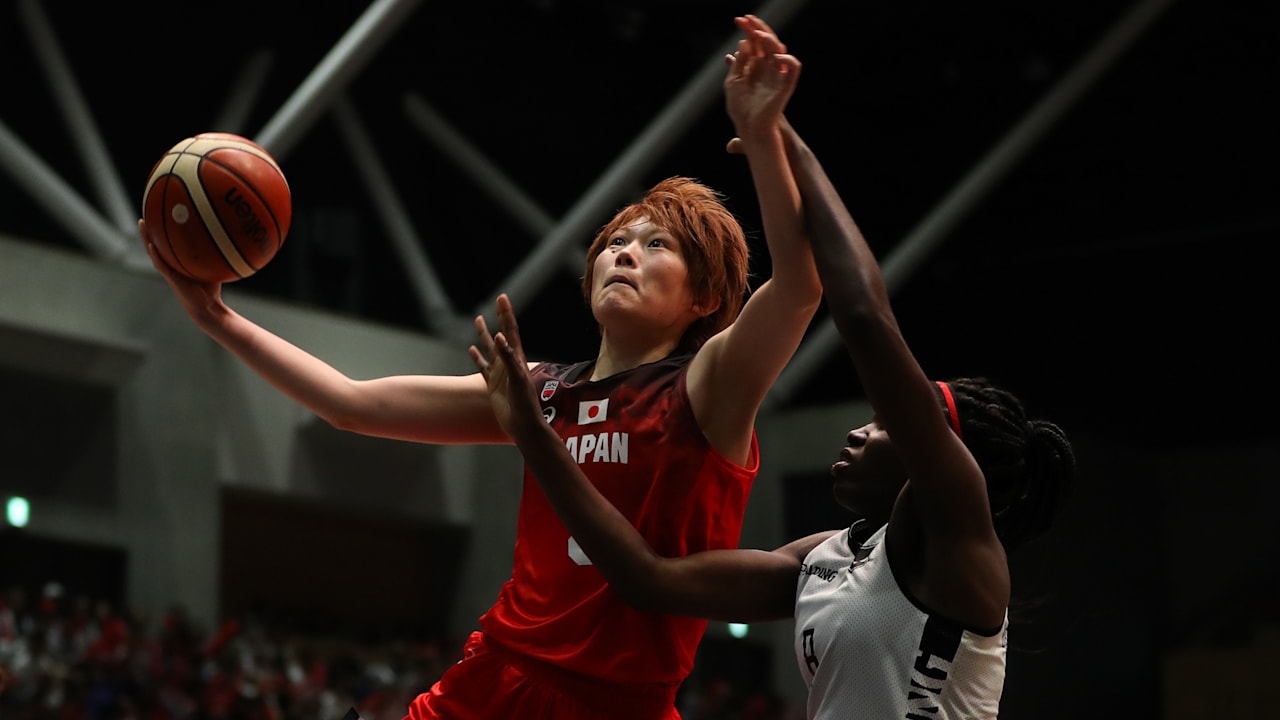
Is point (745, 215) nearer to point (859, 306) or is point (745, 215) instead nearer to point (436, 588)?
point (436, 588)

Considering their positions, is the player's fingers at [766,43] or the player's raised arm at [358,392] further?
the player's raised arm at [358,392]

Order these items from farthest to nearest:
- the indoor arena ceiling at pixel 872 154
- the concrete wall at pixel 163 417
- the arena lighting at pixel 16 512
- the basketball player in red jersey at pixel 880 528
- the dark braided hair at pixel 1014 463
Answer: the indoor arena ceiling at pixel 872 154, the arena lighting at pixel 16 512, the concrete wall at pixel 163 417, the dark braided hair at pixel 1014 463, the basketball player in red jersey at pixel 880 528

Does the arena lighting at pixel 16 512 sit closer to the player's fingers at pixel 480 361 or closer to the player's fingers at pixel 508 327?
the player's fingers at pixel 480 361

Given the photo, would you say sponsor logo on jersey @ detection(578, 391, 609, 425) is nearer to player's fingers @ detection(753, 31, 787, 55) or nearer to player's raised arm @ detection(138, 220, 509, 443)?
player's raised arm @ detection(138, 220, 509, 443)

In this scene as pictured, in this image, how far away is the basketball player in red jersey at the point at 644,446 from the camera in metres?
3.56

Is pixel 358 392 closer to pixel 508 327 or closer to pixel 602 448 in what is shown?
pixel 602 448

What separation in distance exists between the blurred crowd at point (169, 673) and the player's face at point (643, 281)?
13.8ft

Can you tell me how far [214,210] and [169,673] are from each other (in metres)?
6.19

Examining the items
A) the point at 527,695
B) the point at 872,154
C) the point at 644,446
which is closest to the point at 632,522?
the point at 644,446

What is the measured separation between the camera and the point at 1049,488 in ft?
10.4

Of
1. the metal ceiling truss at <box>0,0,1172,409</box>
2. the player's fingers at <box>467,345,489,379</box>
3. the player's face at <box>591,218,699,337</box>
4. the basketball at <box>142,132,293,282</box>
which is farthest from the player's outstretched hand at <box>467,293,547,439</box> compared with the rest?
the metal ceiling truss at <box>0,0,1172,409</box>

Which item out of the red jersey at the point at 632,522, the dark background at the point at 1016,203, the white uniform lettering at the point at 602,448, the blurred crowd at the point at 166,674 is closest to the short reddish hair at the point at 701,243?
the red jersey at the point at 632,522

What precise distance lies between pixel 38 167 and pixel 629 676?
34.9 feet

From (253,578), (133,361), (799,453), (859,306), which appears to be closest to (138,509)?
(133,361)
